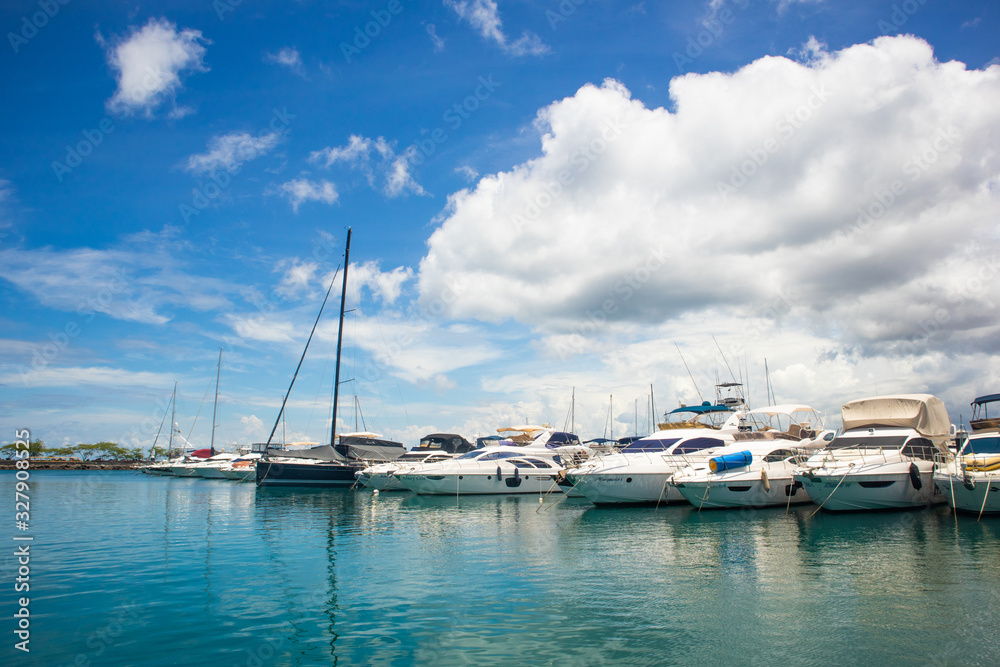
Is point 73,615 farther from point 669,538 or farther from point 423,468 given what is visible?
point 423,468

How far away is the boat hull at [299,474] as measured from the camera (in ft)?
145

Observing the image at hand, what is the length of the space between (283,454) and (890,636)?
4322cm

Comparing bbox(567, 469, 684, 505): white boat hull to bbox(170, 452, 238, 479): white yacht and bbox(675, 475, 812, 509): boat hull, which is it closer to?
bbox(675, 475, 812, 509): boat hull

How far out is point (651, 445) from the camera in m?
30.5

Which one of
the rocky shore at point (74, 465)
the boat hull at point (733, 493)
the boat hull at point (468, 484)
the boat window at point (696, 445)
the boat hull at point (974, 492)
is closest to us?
the boat hull at point (974, 492)

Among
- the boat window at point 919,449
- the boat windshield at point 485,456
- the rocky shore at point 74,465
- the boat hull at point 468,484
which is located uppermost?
the boat window at point 919,449

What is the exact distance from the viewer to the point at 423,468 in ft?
120

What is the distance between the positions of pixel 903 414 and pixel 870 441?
3.51m

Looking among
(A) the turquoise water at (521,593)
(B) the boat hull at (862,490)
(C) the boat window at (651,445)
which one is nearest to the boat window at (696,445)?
(C) the boat window at (651,445)

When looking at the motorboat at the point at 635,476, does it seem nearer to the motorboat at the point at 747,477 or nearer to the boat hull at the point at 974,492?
the motorboat at the point at 747,477

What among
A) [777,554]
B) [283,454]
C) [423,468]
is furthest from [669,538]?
[283,454]

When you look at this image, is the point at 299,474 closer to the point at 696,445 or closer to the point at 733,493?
the point at 696,445

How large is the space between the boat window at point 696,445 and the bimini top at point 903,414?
Result: 6183mm

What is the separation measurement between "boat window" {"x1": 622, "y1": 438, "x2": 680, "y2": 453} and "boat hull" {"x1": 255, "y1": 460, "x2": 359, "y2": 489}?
24135 millimetres
